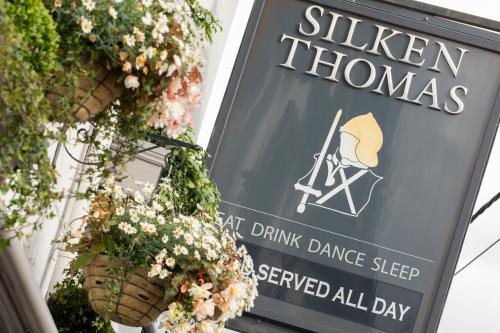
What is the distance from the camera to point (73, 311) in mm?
5469

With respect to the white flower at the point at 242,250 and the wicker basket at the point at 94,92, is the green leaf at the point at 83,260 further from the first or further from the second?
the wicker basket at the point at 94,92

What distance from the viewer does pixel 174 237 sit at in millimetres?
4070

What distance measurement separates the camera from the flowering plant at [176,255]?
154 inches

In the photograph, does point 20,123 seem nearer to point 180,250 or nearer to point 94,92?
point 94,92

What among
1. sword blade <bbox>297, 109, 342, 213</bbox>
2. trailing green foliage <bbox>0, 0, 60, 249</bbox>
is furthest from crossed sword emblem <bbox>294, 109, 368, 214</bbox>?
trailing green foliage <bbox>0, 0, 60, 249</bbox>

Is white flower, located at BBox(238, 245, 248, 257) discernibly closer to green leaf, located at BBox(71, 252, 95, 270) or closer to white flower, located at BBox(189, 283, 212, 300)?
white flower, located at BBox(189, 283, 212, 300)

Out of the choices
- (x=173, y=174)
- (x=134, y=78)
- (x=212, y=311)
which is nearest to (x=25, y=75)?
(x=134, y=78)

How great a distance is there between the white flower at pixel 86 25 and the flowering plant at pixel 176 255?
131 cm

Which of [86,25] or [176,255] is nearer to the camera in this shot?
[86,25]

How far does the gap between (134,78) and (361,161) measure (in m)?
3.26

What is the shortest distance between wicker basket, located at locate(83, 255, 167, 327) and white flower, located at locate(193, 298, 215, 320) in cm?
19

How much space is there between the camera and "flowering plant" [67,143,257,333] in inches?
154

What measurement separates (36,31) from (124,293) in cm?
170

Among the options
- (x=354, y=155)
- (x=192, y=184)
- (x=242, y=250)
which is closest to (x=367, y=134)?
(x=354, y=155)
